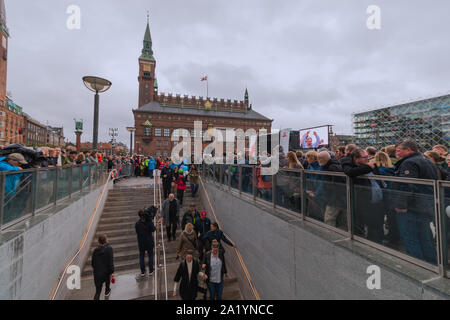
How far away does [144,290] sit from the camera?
6.64 m

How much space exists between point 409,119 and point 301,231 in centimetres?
9199

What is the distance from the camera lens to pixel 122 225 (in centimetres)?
965

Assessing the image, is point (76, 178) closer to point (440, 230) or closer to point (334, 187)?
point (334, 187)

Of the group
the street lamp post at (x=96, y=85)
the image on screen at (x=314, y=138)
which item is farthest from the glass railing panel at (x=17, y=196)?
the image on screen at (x=314, y=138)

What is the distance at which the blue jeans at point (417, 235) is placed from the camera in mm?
2645

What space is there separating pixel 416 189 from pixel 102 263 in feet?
21.9

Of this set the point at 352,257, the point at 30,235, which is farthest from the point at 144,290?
the point at 352,257

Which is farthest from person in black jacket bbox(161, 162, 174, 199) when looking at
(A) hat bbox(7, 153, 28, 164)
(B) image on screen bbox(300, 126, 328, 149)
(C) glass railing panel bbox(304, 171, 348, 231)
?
(B) image on screen bbox(300, 126, 328, 149)

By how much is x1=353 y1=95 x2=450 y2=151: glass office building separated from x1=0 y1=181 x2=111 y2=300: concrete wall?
84.3 metres

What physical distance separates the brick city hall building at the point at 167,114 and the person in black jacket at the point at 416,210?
5901cm

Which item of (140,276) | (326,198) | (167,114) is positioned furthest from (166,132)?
(326,198)

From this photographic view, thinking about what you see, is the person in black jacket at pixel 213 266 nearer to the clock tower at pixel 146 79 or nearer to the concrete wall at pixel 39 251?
the concrete wall at pixel 39 251

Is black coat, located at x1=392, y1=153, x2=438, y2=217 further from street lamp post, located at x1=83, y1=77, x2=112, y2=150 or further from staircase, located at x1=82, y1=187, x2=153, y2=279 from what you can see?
street lamp post, located at x1=83, y1=77, x2=112, y2=150

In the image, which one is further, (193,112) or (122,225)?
(193,112)
